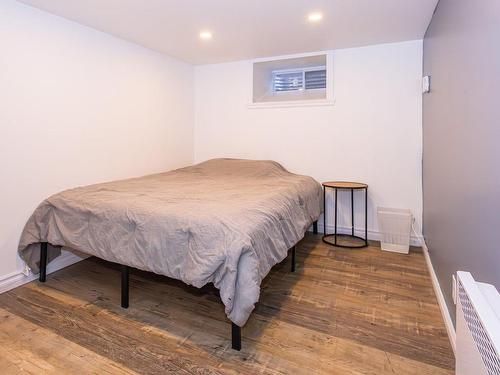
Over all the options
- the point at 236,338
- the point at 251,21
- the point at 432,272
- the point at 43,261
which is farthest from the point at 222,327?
the point at 251,21

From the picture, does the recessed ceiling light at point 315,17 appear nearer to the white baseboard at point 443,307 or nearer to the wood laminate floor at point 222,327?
the wood laminate floor at point 222,327

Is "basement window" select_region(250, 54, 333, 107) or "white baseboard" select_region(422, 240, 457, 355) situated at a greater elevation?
"basement window" select_region(250, 54, 333, 107)

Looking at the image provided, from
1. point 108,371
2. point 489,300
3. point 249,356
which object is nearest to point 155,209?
point 108,371

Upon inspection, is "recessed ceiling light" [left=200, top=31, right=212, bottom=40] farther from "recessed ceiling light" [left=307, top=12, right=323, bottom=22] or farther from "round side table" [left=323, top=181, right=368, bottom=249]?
"round side table" [left=323, top=181, right=368, bottom=249]

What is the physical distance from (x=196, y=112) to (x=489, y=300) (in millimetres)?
3726

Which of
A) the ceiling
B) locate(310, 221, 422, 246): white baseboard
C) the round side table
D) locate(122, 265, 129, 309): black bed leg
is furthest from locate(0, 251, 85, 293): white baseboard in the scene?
locate(310, 221, 422, 246): white baseboard

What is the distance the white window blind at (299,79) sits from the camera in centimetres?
369

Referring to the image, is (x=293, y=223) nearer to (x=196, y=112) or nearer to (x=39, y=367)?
(x=39, y=367)

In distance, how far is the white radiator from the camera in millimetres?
782

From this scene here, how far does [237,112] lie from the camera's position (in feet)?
12.6

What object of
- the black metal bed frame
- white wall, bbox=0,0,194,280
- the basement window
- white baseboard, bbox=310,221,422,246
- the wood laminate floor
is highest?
the basement window

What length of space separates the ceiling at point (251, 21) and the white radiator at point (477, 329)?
2054 millimetres

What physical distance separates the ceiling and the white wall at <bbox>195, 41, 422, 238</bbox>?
289 mm

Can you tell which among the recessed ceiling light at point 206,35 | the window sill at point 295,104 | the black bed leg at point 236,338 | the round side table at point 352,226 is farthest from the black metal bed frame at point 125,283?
the recessed ceiling light at point 206,35
